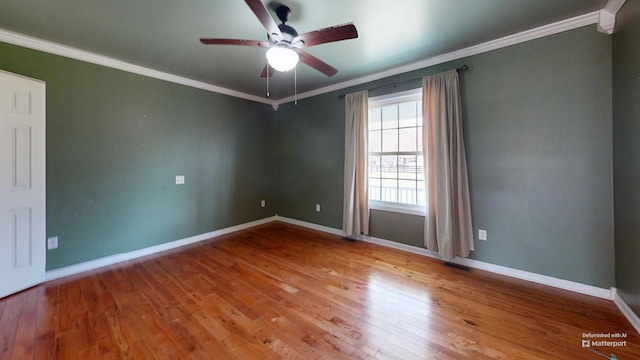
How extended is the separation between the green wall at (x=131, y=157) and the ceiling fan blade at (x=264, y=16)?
8.31ft

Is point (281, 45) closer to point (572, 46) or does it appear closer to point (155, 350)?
point (155, 350)

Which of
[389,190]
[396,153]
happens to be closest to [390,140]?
[396,153]

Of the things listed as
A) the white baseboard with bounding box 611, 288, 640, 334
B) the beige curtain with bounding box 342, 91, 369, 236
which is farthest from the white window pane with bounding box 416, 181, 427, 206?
the white baseboard with bounding box 611, 288, 640, 334

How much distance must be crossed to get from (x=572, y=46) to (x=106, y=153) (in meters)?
5.28

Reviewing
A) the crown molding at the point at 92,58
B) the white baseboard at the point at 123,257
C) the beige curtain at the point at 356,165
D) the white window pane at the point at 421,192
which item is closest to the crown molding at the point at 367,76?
the crown molding at the point at 92,58

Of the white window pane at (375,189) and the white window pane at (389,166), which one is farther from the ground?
the white window pane at (389,166)

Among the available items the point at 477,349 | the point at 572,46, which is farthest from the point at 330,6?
the point at 477,349

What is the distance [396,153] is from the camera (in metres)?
3.46

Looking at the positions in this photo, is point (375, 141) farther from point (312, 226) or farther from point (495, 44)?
point (312, 226)

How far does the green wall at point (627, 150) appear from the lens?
1725 mm

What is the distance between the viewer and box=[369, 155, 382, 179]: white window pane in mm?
3687

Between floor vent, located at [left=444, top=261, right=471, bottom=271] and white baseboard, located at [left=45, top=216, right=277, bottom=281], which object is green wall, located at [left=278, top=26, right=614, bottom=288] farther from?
white baseboard, located at [left=45, top=216, right=277, bottom=281]

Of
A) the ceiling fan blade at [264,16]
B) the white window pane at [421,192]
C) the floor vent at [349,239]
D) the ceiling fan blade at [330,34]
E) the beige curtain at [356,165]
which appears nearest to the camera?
the ceiling fan blade at [264,16]

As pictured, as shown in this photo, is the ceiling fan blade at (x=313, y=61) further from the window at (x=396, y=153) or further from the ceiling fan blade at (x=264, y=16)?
the window at (x=396, y=153)
